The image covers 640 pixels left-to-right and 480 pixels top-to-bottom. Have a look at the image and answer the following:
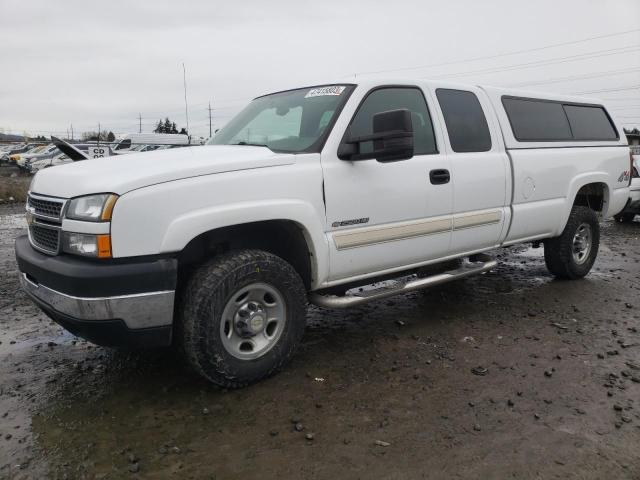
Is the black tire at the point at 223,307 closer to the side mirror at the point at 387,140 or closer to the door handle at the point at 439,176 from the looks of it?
the side mirror at the point at 387,140

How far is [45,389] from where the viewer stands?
3.35 metres

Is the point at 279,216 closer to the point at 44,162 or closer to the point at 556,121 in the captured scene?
the point at 556,121

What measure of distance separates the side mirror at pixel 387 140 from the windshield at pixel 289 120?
209 mm

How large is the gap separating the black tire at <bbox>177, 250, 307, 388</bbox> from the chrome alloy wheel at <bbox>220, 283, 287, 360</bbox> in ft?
0.09

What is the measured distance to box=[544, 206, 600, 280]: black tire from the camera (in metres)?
5.59

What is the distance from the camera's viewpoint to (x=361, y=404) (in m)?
3.08

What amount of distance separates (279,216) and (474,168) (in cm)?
197

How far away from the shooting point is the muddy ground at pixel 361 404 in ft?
8.28

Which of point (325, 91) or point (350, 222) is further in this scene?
point (325, 91)

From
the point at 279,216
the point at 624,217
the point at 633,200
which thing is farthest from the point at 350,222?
the point at 624,217

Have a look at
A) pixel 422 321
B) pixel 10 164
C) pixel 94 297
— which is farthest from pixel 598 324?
pixel 10 164

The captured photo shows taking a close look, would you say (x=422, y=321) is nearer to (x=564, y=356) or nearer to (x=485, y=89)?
(x=564, y=356)

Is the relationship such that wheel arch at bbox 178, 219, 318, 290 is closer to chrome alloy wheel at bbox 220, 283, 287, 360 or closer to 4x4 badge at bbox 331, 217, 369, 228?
4x4 badge at bbox 331, 217, 369, 228

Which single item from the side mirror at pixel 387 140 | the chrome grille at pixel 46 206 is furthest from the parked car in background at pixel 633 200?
the chrome grille at pixel 46 206
